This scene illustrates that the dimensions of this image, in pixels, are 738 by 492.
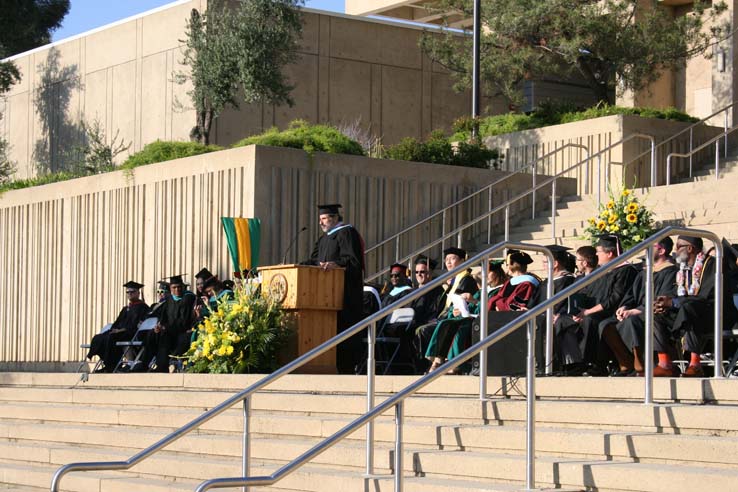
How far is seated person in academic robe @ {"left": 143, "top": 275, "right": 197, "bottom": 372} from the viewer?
15461mm

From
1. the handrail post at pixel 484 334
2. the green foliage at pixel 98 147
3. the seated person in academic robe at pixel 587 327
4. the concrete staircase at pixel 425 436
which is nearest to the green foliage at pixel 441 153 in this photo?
the green foliage at pixel 98 147

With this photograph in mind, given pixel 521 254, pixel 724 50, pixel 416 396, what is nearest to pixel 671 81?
pixel 724 50

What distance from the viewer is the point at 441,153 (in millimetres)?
20281

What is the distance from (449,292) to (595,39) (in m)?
12.6

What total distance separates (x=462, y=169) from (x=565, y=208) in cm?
160

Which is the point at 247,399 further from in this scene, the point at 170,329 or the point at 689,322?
the point at 170,329

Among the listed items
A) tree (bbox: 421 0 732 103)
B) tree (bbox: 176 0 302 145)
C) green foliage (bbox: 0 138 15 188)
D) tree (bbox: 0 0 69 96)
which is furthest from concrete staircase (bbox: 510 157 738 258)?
tree (bbox: 0 0 69 96)

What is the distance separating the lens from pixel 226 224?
54.4 ft

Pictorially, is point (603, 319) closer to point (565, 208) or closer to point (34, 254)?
point (565, 208)

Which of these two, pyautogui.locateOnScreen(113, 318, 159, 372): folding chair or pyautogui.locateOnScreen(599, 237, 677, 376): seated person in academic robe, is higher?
pyautogui.locateOnScreen(599, 237, 677, 376): seated person in academic robe

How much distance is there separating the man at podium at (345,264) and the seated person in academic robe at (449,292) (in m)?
0.68

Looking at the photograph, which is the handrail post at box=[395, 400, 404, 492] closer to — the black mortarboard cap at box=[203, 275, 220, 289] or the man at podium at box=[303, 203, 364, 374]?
→ the man at podium at box=[303, 203, 364, 374]

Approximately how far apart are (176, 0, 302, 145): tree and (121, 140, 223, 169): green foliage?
452cm

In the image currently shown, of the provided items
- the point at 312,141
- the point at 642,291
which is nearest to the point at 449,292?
the point at 642,291
